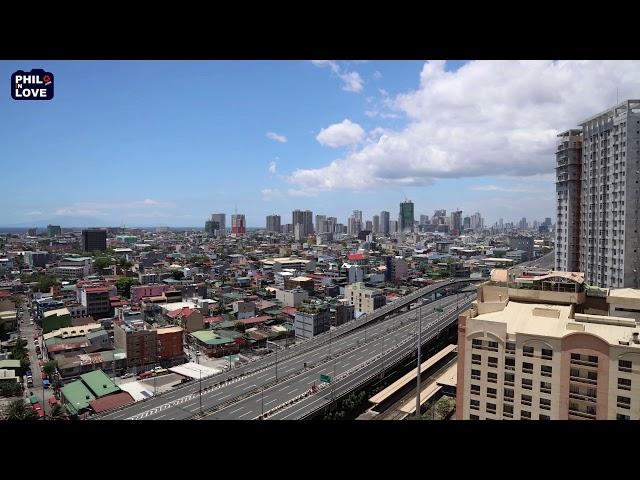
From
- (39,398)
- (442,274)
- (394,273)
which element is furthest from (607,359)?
(442,274)

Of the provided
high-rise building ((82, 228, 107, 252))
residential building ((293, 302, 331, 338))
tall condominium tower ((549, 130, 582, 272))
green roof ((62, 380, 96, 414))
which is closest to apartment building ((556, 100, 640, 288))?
tall condominium tower ((549, 130, 582, 272))

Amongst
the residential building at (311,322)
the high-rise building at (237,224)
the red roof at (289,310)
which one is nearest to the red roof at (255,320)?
the red roof at (289,310)

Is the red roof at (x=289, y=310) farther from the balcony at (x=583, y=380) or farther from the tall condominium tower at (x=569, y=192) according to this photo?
the balcony at (x=583, y=380)

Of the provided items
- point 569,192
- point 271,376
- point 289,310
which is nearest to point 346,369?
point 271,376

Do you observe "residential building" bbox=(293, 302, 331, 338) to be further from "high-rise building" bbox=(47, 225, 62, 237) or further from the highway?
"high-rise building" bbox=(47, 225, 62, 237)
